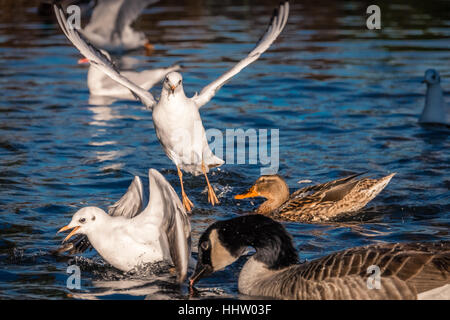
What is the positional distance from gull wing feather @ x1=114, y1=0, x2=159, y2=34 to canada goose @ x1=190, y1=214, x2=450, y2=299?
1252 centimetres

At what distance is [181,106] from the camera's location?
9.69m

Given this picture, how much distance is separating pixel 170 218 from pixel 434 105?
7.03m

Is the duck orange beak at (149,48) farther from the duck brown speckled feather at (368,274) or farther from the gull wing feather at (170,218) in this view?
the duck brown speckled feather at (368,274)

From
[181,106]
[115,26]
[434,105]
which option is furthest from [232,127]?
[115,26]

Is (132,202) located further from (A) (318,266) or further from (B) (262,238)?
(A) (318,266)

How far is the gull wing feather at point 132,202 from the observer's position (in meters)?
7.90

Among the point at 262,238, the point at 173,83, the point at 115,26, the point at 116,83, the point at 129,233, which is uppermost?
the point at 115,26

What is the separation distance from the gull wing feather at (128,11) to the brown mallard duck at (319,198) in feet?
32.7

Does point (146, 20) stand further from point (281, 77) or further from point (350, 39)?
point (281, 77)

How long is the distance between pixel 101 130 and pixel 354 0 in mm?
14959

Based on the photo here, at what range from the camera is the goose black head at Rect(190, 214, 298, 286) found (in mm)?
6605

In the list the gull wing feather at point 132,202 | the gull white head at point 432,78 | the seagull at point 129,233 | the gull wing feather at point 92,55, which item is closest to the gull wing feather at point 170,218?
the seagull at point 129,233

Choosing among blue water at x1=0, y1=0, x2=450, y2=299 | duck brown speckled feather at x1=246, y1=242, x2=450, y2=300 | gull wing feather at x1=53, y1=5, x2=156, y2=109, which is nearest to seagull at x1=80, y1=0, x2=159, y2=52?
blue water at x1=0, y1=0, x2=450, y2=299

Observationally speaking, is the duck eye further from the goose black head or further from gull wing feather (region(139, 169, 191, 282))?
gull wing feather (region(139, 169, 191, 282))
